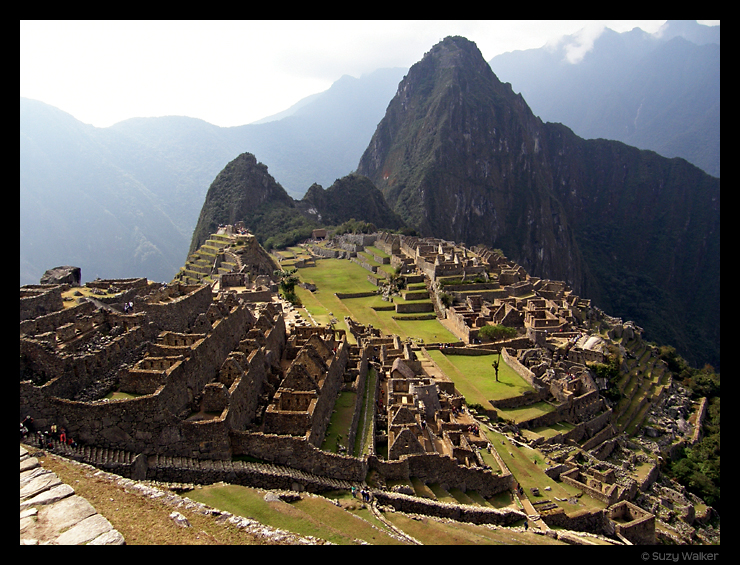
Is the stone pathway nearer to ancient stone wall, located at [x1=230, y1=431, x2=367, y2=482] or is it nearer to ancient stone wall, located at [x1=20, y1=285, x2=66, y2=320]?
ancient stone wall, located at [x1=230, y1=431, x2=367, y2=482]

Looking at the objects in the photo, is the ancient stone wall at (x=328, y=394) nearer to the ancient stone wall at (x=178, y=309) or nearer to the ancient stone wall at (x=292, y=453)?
the ancient stone wall at (x=292, y=453)

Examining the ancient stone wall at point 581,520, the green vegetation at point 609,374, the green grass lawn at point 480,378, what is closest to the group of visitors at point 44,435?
the ancient stone wall at point 581,520

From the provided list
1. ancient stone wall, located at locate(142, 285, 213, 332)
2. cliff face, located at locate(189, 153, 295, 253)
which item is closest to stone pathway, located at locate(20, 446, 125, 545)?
ancient stone wall, located at locate(142, 285, 213, 332)

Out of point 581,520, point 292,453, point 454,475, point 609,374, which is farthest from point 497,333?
point 292,453

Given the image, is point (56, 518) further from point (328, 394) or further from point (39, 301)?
point (328, 394)

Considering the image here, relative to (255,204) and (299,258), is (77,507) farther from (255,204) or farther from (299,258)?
(255,204)

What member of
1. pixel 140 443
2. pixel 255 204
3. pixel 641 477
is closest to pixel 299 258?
pixel 255 204

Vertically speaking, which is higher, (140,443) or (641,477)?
(140,443)
